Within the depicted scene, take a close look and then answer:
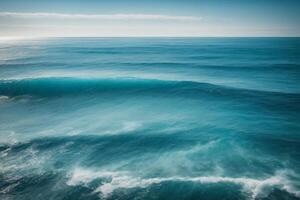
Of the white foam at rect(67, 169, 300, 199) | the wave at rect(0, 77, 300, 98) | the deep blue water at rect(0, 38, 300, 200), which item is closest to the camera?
the white foam at rect(67, 169, 300, 199)

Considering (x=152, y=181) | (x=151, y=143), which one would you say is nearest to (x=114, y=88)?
(x=151, y=143)

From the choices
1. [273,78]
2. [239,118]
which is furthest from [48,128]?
[273,78]

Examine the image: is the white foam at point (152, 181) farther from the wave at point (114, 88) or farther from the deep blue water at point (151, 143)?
the wave at point (114, 88)

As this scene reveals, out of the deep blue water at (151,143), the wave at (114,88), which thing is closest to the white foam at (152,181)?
the deep blue water at (151,143)

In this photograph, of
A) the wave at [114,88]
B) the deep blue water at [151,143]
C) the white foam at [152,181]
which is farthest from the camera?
the wave at [114,88]

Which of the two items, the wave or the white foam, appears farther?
the wave

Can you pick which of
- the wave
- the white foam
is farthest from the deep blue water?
the wave

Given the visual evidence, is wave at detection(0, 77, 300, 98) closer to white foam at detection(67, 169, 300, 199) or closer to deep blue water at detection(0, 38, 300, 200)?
deep blue water at detection(0, 38, 300, 200)

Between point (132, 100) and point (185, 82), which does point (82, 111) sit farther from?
point (185, 82)
